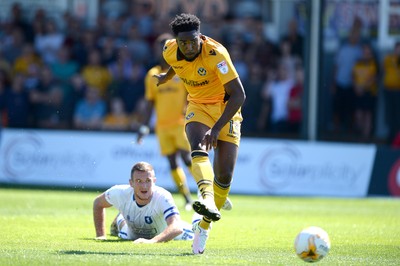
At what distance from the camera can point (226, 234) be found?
12312 millimetres

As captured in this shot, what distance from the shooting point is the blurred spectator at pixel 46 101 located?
2388 centimetres

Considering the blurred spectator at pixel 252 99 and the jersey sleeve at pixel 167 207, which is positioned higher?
the jersey sleeve at pixel 167 207

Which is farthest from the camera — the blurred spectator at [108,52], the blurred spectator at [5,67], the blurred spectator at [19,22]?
the blurred spectator at [19,22]

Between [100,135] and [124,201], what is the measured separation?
11.3m

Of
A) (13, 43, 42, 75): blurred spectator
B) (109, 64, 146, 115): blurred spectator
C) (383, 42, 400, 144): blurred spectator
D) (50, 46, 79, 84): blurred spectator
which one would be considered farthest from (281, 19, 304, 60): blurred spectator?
(13, 43, 42, 75): blurred spectator

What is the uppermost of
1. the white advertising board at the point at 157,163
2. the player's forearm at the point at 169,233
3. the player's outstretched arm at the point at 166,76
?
the player's outstretched arm at the point at 166,76

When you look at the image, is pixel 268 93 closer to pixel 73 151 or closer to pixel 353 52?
pixel 353 52

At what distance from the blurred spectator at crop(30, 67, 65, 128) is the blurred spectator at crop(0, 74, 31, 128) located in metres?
0.35

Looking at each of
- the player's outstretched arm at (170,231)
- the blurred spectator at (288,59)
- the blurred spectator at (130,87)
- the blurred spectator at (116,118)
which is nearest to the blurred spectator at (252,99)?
the blurred spectator at (288,59)

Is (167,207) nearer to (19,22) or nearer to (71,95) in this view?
(71,95)

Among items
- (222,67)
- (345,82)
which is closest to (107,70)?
(345,82)

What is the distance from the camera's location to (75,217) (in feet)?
47.3

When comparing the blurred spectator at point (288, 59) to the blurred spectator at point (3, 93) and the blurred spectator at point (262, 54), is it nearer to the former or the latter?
the blurred spectator at point (262, 54)

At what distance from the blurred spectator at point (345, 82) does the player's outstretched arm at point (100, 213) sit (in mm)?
13156
